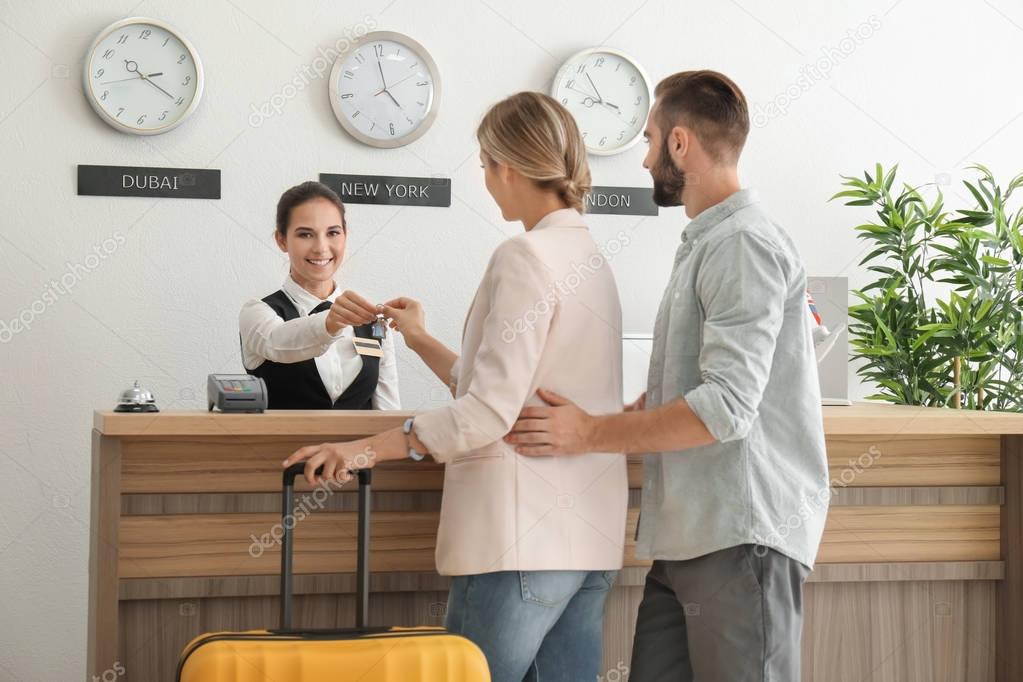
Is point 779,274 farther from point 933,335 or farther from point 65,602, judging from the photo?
point 65,602

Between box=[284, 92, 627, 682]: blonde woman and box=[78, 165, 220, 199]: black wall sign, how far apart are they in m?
2.32

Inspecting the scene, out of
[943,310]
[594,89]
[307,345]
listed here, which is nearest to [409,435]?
[307,345]

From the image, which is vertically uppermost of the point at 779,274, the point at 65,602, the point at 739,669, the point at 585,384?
the point at 779,274

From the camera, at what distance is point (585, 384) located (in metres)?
1.71

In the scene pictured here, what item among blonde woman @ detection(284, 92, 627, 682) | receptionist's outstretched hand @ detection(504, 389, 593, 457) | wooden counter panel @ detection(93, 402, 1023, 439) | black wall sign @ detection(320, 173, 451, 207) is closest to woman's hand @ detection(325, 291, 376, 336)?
wooden counter panel @ detection(93, 402, 1023, 439)

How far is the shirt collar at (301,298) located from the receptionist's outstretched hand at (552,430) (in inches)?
62.1

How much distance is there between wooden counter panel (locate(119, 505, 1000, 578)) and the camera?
215cm

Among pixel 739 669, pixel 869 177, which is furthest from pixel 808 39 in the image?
pixel 739 669

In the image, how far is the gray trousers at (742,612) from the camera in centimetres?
170

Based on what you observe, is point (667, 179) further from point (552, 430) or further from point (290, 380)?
point (290, 380)

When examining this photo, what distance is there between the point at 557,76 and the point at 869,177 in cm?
127

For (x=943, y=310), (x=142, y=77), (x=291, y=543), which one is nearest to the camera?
(x=291, y=543)

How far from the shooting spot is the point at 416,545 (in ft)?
7.50

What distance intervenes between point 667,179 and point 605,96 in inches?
95.1
